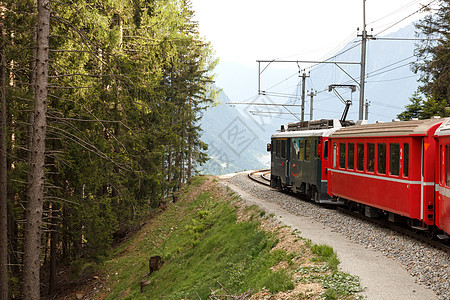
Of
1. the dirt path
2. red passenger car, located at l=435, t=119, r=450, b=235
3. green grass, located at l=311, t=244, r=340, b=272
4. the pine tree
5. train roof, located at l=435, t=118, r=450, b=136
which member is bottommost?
the dirt path

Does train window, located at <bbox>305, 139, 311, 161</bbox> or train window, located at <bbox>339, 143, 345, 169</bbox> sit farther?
train window, located at <bbox>305, 139, 311, 161</bbox>

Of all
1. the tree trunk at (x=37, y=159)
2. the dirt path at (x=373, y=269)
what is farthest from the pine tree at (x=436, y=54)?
the tree trunk at (x=37, y=159)

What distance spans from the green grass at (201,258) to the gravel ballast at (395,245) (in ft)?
6.30

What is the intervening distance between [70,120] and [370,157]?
8587mm

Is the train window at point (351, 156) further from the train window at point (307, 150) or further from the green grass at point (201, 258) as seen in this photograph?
the train window at point (307, 150)

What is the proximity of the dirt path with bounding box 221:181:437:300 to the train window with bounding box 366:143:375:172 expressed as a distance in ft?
7.80

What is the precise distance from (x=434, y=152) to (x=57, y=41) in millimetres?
10059

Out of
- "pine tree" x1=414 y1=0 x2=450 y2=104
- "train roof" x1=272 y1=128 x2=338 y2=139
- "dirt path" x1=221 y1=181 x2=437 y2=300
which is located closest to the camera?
"dirt path" x1=221 y1=181 x2=437 y2=300

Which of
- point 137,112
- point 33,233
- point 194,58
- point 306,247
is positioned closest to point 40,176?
point 33,233

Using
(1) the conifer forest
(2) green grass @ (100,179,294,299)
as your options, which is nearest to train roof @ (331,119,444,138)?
(2) green grass @ (100,179,294,299)

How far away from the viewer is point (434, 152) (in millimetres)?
10422

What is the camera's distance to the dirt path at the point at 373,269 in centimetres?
686

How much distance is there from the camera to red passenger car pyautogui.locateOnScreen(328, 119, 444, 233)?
10477mm

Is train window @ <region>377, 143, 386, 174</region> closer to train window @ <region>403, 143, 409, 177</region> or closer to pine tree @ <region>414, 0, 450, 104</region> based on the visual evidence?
train window @ <region>403, 143, 409, 177</region>
